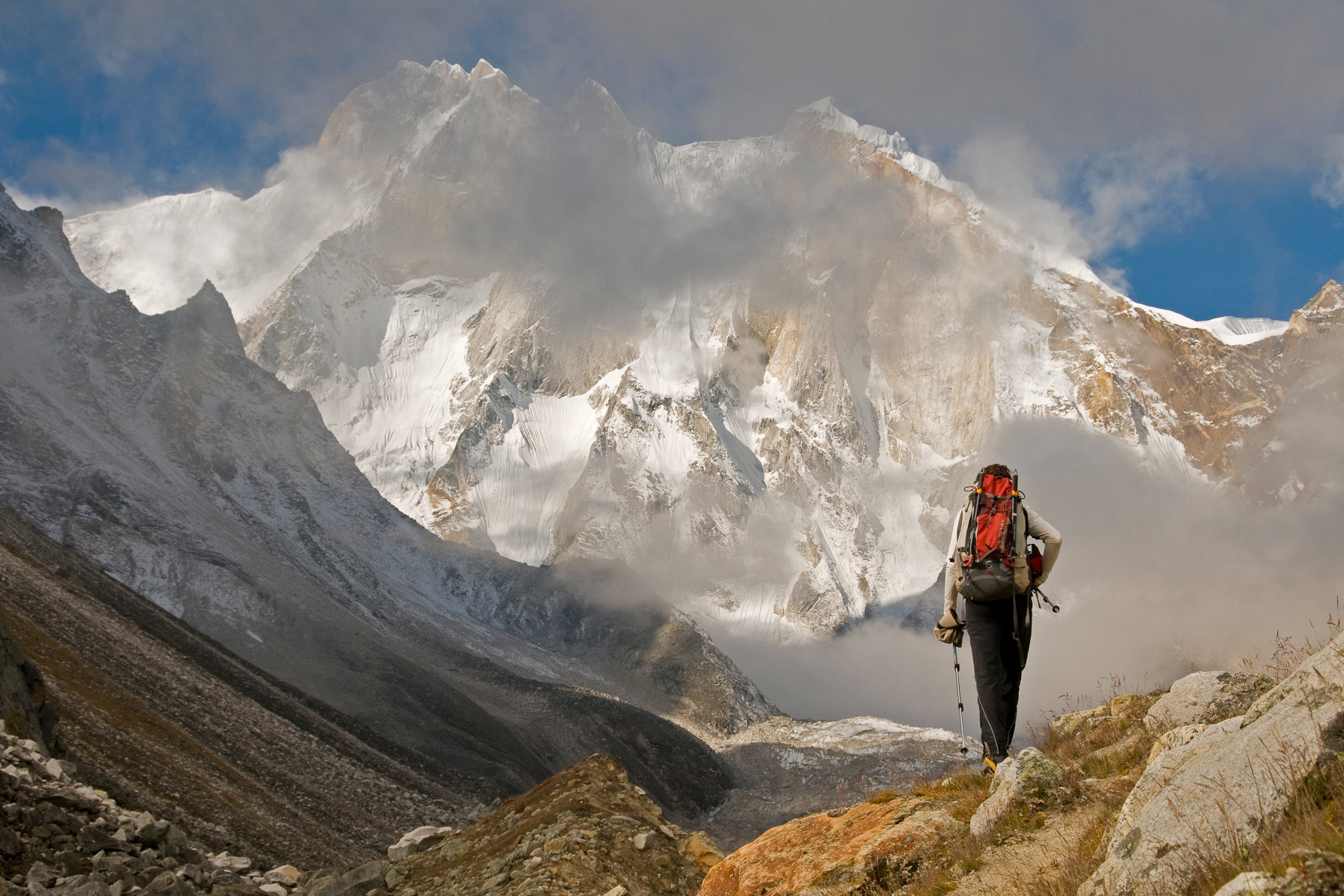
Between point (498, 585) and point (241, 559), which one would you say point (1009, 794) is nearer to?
Answer: point (241, 559)

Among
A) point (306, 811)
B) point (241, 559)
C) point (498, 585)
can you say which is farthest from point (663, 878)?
point (498, 585)

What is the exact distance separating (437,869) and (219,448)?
124 m

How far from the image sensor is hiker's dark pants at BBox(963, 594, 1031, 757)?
32.4ft

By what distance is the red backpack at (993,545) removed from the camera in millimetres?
9570

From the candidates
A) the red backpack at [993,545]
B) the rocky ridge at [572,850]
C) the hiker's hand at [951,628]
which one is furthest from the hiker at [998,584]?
the rocky ridge at [572,850]

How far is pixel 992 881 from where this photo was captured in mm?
6605

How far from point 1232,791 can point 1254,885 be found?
44.1 inches

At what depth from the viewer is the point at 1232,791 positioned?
16.3 feet

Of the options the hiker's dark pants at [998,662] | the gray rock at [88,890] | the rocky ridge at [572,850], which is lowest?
the gray rock at [88,890]

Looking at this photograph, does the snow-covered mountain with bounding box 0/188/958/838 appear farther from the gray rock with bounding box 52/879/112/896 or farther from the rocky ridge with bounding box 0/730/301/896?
the gray rock with bounding box 52/879/112/896

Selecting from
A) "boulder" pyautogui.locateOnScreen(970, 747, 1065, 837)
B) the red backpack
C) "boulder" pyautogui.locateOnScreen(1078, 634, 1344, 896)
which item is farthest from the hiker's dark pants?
"boulder" pyautogui.locateOnScreen(1078, 634, 1344, 896)

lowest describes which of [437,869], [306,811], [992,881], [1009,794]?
[306,811]

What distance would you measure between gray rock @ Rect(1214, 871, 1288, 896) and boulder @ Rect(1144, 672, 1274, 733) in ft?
18.3

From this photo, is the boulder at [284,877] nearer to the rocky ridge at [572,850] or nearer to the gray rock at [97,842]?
the rocky ridge at [572,850]
